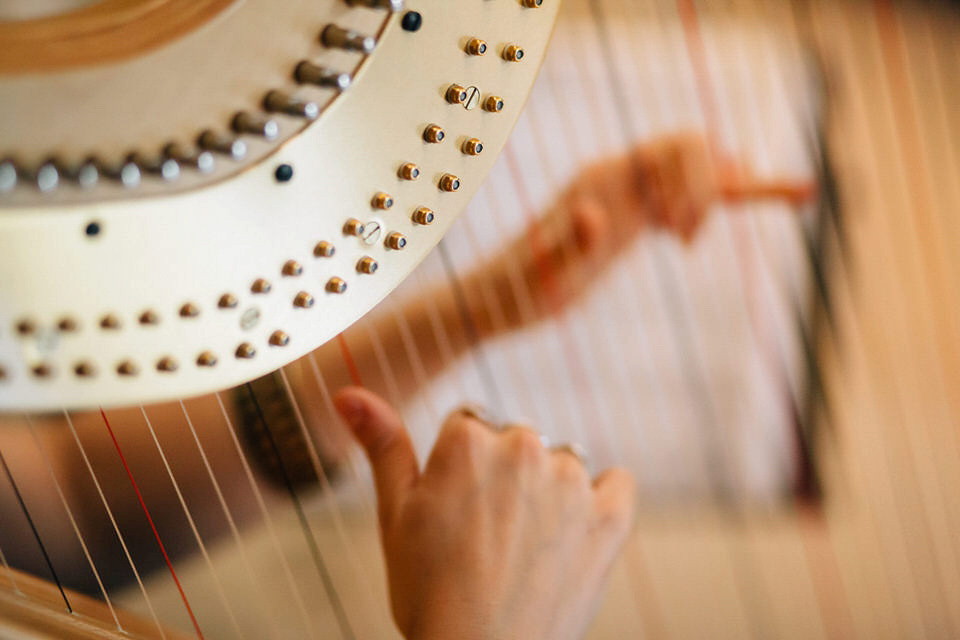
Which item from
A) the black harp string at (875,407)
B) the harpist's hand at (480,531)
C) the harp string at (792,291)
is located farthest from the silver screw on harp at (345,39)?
the black harp string at (875,407)

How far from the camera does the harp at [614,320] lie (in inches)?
19.1

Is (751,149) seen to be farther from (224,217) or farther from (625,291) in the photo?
(224,217)

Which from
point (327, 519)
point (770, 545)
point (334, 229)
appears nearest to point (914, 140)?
point (770, 545)

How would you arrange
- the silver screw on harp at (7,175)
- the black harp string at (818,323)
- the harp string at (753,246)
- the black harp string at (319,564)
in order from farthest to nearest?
the black harp string at (818,323) → the harp string at (753,246) → the black harp string at (319,564) → the silver screw on harp at (7,175)

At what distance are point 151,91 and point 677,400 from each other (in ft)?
3.92

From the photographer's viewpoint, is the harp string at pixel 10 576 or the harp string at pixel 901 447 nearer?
the harp string at pixel 10 576

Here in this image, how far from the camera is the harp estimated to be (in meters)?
0.49

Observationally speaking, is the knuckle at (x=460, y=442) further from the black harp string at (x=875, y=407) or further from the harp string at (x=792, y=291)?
the black harp string at (x=875, y=407)

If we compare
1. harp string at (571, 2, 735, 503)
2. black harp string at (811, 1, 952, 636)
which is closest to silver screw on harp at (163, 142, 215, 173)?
harp string at (571, 2, 735, 503)

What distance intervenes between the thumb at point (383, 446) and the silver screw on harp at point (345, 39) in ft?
0.97

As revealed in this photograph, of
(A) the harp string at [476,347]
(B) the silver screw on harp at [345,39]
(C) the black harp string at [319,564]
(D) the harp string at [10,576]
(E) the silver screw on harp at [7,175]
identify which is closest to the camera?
(E) the silver screw on harp at [7,175]

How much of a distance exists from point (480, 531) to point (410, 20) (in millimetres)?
392

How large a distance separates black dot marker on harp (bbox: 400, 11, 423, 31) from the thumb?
0.98ft

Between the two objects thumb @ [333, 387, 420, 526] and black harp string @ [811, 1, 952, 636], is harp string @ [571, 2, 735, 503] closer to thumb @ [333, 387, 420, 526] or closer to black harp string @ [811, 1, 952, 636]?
black harp string @ [811, 1, 952, 636]
